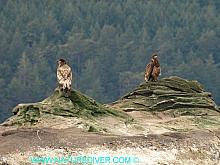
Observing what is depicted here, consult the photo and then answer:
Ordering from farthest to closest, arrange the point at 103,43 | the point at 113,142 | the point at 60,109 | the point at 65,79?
the point at 103,43, the point at 65,79, the point at 60,109, the point at 113,142

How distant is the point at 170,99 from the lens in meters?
24.2

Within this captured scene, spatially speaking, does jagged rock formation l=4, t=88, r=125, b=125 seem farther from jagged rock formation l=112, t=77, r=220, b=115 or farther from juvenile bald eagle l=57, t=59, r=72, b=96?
jagged rock formation l=112, t=77, r=220, b=115

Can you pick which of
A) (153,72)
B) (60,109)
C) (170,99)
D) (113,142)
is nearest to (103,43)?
(153,72)

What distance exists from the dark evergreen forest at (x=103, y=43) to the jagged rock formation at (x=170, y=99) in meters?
74.5

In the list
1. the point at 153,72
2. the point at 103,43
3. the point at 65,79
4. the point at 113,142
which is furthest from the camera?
the point at 103,43

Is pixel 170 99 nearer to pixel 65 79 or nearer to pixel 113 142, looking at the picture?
pixel 65 79

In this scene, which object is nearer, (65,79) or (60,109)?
(60,109)

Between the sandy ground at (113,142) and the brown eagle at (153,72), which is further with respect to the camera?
the brown eagle at (153,72)

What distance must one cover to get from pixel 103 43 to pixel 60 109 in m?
121

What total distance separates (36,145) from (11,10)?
138 m

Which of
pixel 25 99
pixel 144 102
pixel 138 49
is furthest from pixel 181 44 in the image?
pixel 144 102

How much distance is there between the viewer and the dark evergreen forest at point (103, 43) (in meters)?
121

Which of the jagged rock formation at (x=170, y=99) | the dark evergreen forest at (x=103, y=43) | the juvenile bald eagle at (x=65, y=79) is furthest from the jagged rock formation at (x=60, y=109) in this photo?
the dark evergreen forest at (x=103, y=43)

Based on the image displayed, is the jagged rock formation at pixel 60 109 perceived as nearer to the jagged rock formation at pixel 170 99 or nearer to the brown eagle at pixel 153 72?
the jagged rock formation at pixel 170 99
